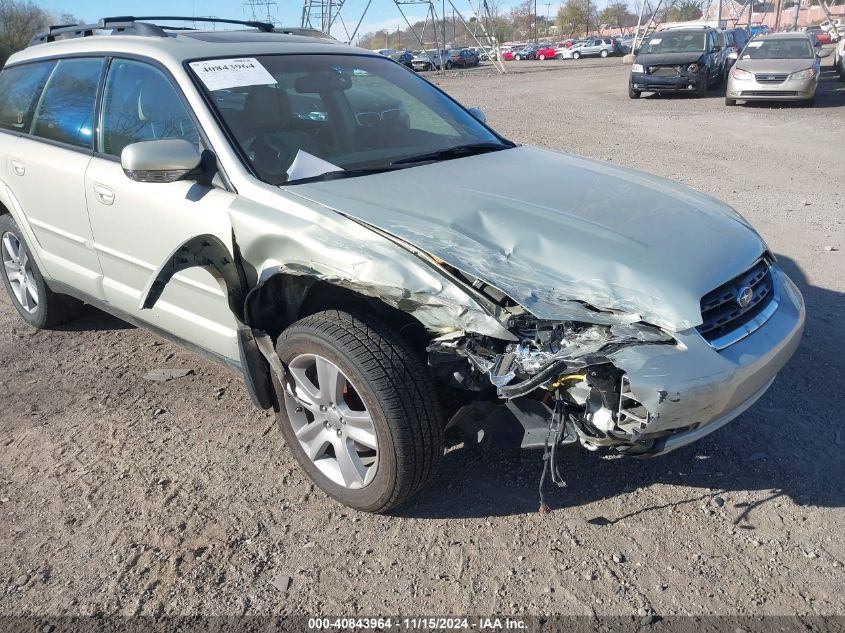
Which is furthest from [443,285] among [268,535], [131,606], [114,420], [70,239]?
[70,239]

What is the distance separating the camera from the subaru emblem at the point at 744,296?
2.61m

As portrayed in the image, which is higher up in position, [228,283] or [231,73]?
[231,73]

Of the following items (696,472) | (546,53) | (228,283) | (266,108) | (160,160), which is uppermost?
(266,108)

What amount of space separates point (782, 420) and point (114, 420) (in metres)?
3.31

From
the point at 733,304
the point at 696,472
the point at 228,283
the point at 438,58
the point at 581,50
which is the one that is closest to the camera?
the point at 733,304

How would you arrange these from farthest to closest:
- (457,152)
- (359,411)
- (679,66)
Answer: (679,66)
(457,152)
(359,411)

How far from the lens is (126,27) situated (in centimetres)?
397

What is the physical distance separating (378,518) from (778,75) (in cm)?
1519

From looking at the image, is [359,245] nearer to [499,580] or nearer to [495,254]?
[495,254]

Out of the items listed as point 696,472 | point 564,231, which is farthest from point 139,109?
point 696,472

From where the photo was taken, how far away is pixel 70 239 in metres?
3.88

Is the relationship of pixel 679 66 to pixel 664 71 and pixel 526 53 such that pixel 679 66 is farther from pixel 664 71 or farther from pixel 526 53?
pixel 526 53

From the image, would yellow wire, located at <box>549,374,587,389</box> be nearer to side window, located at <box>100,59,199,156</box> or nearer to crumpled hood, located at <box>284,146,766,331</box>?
crumpled hood, located at <box>284,146,766,331</box>

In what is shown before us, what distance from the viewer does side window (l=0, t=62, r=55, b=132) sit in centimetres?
426
